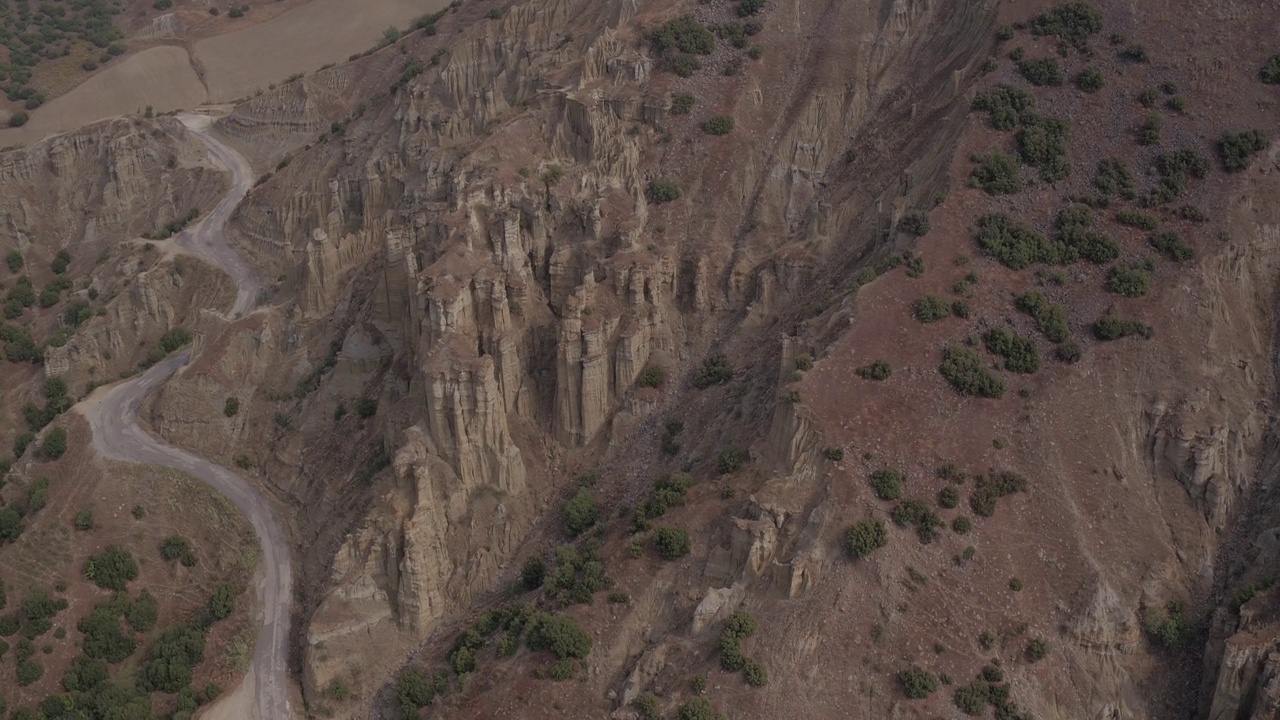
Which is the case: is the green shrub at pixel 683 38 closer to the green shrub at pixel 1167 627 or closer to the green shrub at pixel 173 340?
the green shrub at pixel 173 340

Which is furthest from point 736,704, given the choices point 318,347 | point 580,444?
point 318,347

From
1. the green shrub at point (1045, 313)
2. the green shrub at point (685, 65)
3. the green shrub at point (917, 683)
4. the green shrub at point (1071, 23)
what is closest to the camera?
the green shrub at point (917, 683)

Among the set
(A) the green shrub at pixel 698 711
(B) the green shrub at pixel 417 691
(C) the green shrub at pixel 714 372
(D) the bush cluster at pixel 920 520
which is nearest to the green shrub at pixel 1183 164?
(D) the bush cluster at pixel 920 520

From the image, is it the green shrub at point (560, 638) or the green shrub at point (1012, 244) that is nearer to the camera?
the green shrub at point (560, 638)

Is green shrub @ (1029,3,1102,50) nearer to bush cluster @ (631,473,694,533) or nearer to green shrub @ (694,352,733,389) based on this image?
green shrub @ (694,352,733,389)

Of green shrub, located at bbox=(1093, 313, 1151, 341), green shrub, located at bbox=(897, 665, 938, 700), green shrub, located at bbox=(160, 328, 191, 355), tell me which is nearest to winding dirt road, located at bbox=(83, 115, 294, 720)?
green shrub, located at bbox=(160, 328, 191, 355)

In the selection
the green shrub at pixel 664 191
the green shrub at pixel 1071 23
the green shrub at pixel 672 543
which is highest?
the green shrub at pixel 1071 23

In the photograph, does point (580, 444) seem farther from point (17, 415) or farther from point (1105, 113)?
point (17, 415)
